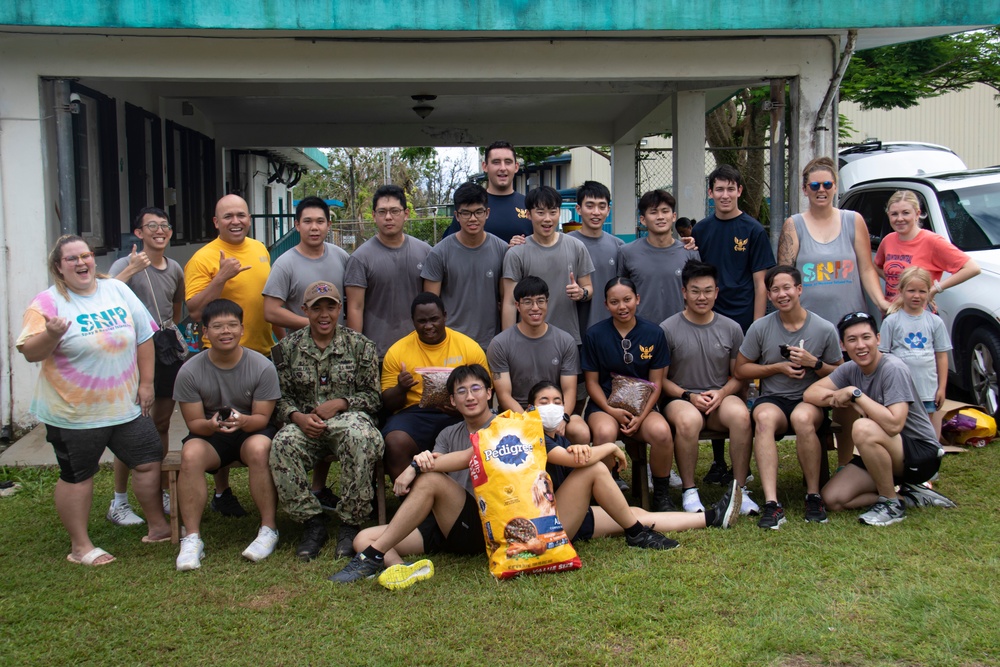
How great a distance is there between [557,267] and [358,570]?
2.20 metres

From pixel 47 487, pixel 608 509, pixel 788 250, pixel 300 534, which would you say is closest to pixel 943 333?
pixel 788 250

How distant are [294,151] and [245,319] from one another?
45.7 ft

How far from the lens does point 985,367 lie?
6727 mm

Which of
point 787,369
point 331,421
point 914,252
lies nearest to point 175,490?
point 331,421

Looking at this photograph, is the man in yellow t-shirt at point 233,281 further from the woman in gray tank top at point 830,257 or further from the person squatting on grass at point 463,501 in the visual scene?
the woman in gray tank top at point 830,257

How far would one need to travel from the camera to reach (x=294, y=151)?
1872 centimetres

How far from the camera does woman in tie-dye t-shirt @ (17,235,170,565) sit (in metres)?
4.57

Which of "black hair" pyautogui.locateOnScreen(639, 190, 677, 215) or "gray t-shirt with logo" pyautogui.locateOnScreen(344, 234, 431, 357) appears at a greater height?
"black hair" pyautogui.locateOnScreen(639, 190, 677, 215)

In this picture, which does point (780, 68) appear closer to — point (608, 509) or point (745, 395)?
point (745, 395)

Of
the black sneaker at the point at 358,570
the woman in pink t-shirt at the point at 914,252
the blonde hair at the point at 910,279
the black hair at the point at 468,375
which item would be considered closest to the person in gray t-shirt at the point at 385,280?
the black hair at the point at 468,375

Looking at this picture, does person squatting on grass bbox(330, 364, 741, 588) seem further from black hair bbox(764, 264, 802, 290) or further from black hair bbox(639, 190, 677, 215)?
black hair bbox(639, 190, 677, 215)

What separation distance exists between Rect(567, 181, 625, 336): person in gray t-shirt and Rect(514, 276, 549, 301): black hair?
725mm

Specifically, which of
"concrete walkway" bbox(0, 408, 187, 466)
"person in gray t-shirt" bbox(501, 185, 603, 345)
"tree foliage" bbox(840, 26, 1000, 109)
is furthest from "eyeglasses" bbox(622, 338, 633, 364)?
"tree foliage" bbox(840, 26, 1000, 109)

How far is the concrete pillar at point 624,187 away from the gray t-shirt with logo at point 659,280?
10654mm
